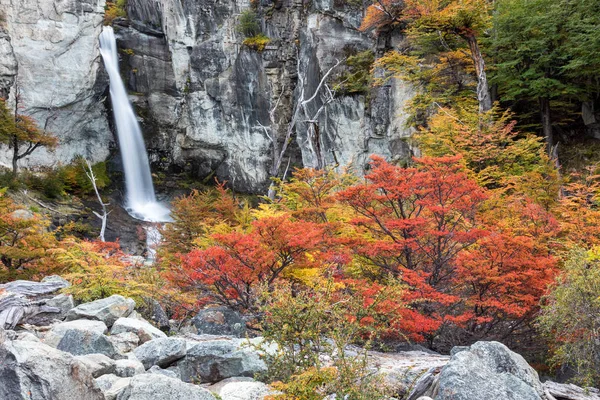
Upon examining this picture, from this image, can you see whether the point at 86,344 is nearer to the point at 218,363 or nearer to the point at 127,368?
the point at 127,368

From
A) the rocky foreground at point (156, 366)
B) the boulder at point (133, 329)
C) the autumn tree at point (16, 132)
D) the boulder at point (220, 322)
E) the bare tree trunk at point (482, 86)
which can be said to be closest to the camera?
the rocky foreground at point (156, 366)

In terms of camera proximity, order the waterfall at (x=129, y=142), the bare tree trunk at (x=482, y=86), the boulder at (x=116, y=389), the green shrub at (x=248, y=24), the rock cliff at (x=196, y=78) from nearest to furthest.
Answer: the boulder at (x=116, y=389), the bare tree trunk at (x=482, y=86), the rock cliff at (x=196, y=78), the green shrub at (x=248, y=24), the waterfall at (x=129, y=142)

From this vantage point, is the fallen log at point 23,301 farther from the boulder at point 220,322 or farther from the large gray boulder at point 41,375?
the large gray boulder at point 41,375

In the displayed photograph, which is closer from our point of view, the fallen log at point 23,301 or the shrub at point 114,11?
the fallen log at point 23,301

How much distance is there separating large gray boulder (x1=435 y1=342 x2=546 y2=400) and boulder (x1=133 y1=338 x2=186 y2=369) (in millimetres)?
3398

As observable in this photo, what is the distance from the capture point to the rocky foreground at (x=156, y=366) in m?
3.90

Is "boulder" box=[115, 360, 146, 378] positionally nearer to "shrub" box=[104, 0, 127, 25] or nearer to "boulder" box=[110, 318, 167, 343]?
"boulder" box=[110, 318, 167, 343]

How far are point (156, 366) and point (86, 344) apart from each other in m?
1.06

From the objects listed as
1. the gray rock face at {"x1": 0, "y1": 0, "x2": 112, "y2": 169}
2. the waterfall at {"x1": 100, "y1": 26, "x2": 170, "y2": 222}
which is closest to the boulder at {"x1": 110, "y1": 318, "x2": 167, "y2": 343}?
the waterfall at {"x1": 100, "y1": 26, "x2": 170, "y2": 222}

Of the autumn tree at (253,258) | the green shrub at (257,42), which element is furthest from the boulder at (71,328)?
the green shrub at (257,42)

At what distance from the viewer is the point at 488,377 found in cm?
450

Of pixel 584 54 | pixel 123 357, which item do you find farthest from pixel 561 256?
pixel 584 54

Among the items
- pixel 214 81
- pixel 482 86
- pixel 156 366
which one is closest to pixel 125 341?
pixel 156 366

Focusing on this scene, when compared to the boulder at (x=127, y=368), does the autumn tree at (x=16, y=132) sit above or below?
above
